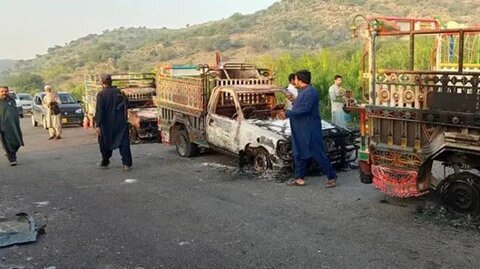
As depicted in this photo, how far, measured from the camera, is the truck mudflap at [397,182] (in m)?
7.23

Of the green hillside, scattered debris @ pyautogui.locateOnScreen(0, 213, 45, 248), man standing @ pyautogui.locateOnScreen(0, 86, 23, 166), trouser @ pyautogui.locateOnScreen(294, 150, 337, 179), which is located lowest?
scattered debris @ pyautogui.locateOnScreen(0, 213, 45, 248)

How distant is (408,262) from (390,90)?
96.3 inches

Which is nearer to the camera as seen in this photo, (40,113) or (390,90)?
(390,90)

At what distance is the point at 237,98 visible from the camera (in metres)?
11.1

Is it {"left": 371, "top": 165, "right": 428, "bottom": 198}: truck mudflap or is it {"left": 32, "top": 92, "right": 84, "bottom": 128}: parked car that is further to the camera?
{"left": 32, "top": 92, "right": 84, "bottom": 128}: parked car

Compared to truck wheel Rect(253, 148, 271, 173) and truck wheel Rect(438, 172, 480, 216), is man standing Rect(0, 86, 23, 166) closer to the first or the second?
truck wheel Rect(253, 148, 271, 173)

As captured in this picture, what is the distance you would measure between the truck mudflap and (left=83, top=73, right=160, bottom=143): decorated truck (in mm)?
9481

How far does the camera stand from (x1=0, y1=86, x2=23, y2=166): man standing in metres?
12.2

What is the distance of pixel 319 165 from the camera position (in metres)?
9.06

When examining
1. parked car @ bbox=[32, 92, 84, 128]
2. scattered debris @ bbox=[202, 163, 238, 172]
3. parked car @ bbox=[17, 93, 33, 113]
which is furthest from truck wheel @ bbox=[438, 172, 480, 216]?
parked car @ bbox=[17, 93, 33, 113]

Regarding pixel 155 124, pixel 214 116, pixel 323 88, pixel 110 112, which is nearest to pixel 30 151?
pixel 155 124

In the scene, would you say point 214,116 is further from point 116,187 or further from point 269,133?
point 116,187

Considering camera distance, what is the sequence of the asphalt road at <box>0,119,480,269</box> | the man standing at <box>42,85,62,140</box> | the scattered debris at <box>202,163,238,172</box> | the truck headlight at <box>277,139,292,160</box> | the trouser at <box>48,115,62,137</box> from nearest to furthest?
the asphalt road at <box>0,119,480,269</box>
the truck headlight at <box>277,139,292,160</box>
the scattered debris at <box>202,163,238,172</box>
the man standing at <box>42,85,62,140</box>
the trouser at <box>48,115,62,137</box>

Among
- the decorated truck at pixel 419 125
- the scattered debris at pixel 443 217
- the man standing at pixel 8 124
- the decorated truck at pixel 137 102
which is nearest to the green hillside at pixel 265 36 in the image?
the decorated truck at pixel 137 102
